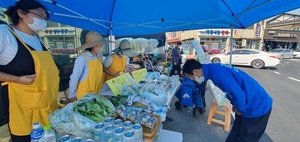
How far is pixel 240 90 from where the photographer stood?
1478 millimetres

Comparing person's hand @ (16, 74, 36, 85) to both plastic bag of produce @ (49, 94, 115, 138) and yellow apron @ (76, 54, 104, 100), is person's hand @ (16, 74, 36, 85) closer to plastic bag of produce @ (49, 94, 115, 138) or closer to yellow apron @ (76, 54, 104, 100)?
plastic bag of produce @ (49, 94, 115, 138)

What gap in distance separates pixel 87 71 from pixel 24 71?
2.25 feet

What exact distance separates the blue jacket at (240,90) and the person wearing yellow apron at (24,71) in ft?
4.97

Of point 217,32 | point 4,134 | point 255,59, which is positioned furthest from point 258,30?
point 4,134

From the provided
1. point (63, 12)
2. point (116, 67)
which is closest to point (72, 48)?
point (63, 12)

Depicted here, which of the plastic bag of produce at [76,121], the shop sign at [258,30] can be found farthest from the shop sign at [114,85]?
the shop sign at [258,30]

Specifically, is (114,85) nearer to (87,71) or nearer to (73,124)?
(87,71)

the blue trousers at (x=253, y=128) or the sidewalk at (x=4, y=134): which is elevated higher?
the blue trousers at (x=253, y=128)

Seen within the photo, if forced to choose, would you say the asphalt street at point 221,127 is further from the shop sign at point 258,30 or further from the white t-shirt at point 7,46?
the shop sign at point 258,30

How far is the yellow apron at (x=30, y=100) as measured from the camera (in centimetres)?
118

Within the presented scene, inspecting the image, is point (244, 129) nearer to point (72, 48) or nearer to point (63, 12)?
point (63, 12)

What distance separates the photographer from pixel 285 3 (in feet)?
5.98

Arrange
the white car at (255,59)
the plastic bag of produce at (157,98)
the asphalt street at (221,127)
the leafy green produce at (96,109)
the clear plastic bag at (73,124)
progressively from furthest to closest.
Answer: the white car at (255,59) → the asphalt street at (221,127) → the plastic bag of produce at (157,98) → the leafy green produce at (96,109) → the clear plastic bag at (73,124)

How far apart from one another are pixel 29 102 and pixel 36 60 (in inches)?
13.1
